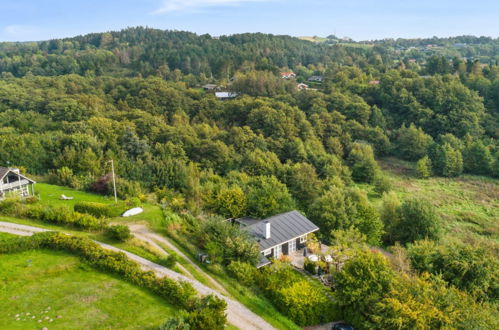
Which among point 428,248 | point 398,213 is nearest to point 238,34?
point 398,213

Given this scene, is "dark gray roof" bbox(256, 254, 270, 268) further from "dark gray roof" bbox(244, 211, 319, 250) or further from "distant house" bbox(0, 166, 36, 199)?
"distant house" bbox(0, 166, 36, 199)

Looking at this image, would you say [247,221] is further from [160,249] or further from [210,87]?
[210,87]

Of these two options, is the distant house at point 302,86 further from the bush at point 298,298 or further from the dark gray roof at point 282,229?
the bush at point 298,298

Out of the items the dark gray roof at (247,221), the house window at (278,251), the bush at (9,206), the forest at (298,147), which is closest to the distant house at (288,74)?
the forest at (298,147)

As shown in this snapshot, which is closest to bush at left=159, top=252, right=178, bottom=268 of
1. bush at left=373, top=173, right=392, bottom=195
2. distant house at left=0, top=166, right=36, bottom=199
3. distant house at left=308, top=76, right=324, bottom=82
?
distant house at left=0, top=166, right=36, bottom=199

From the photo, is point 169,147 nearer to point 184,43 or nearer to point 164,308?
point 164,308
